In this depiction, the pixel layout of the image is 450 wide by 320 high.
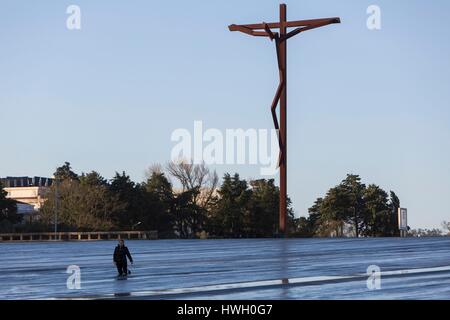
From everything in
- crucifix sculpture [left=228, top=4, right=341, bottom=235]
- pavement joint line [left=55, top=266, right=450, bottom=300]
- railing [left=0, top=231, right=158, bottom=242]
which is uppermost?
crucifix sculpture [left=228, top=4, right=341, bottom=235]

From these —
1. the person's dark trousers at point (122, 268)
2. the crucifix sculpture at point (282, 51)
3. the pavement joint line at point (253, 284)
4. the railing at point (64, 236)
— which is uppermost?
the crucifix sculpture at point (282, 51)

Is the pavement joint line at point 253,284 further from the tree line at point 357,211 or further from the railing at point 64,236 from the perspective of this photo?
the tree line at point 357,211

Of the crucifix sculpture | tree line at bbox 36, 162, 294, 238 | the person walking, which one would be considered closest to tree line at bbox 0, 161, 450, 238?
tree line at bbox 36, 162, 294, 238

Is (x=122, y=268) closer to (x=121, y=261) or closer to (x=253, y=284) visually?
(x=121, y=261)

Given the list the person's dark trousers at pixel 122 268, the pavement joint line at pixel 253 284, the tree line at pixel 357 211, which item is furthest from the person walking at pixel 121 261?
the tree line at pixel 357 211

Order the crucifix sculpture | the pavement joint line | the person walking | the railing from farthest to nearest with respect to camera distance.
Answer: the railing
the crucifix sculpture
the person walking
the pavement joint line

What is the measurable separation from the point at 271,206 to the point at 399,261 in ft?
202

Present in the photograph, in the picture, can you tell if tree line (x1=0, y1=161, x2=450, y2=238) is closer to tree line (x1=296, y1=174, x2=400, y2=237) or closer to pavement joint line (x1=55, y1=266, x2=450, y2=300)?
tree line (x1=296, y1=174, x2=400, y2=237)

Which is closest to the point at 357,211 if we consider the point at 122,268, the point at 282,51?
the point at 282,51

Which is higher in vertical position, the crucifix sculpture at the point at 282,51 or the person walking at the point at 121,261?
the crucifix sculpture at the point at 282,51

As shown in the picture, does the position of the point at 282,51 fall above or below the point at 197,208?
above

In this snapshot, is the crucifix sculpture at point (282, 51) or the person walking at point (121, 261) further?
the crucifix sculpture at point (282, 51)

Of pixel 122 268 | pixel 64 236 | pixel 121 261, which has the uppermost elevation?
pixel 64 236
